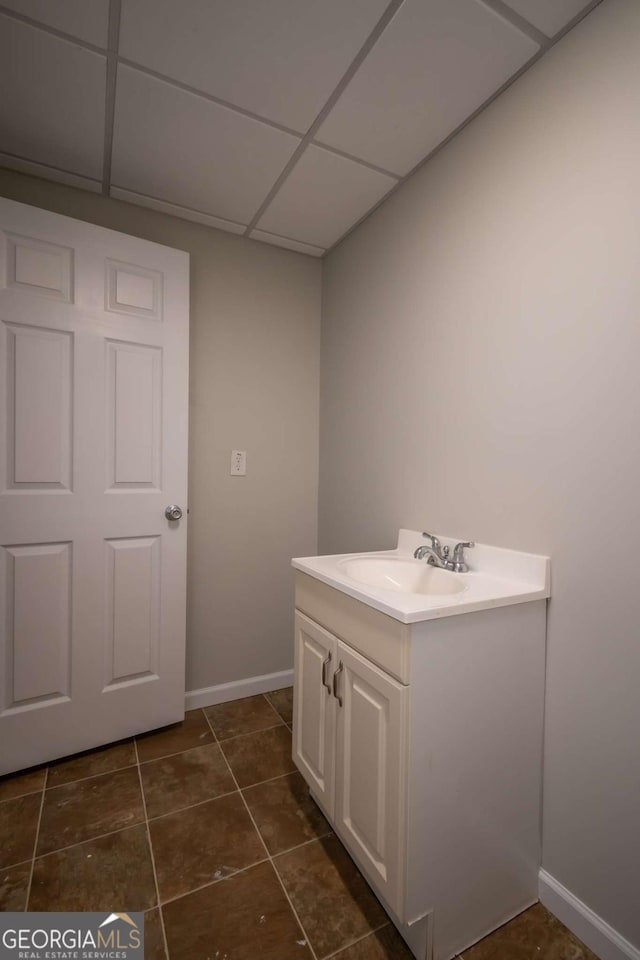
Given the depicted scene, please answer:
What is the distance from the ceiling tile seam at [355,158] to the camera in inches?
58.9

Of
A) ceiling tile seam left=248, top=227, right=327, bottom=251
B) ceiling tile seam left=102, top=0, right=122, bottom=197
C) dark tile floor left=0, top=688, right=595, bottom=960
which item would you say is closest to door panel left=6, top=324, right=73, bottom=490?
ceiling tile seam left=102, top=0, right=122, bottom=197

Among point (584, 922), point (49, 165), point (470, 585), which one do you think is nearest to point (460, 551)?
point (470, 585)

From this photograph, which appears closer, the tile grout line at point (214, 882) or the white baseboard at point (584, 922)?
the white baseboard at point (584, 922)

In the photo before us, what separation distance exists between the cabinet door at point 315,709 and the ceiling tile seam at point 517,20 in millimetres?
1695

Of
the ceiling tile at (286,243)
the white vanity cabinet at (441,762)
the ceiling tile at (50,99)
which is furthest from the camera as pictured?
the ceiling tile at (286,243)

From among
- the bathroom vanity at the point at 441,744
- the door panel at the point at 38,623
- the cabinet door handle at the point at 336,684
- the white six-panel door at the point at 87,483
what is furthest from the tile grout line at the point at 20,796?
the cabinet door handle at the point at 336,684

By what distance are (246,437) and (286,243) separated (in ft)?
3.34

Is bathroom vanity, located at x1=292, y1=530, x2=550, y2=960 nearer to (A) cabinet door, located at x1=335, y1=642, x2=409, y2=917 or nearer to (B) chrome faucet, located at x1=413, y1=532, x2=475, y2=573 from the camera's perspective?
(A) cabinet door, located at x1=335, y1=642, x2=409, y2=917

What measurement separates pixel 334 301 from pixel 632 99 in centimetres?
140

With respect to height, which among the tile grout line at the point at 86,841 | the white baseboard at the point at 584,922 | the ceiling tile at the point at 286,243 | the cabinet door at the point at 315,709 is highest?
the ceiling tile at the point at 286,243

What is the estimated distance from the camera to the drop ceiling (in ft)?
3.52

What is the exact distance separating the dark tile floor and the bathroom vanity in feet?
0.34

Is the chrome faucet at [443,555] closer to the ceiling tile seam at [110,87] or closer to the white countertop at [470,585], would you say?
the white countertop at [470,585]

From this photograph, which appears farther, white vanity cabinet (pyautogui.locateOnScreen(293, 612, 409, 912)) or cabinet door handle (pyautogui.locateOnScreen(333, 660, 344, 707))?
cabinet door handle (pyautogui.locateOnScreen(333, 660, 344, 707))
